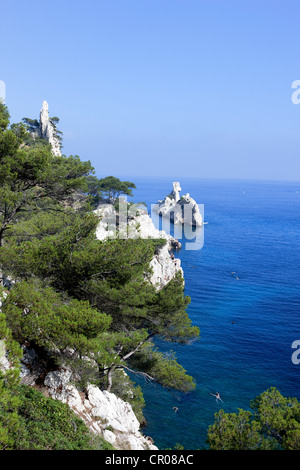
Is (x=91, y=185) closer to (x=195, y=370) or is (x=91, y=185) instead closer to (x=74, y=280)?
(x=195, y=370)

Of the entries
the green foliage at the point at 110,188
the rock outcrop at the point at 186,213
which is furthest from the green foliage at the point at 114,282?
the rock outcrop at the point at 186,213

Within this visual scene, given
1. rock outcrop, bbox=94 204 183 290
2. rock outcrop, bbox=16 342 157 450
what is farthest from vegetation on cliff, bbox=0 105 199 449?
rock outcrop, bbox=94 204 183 290

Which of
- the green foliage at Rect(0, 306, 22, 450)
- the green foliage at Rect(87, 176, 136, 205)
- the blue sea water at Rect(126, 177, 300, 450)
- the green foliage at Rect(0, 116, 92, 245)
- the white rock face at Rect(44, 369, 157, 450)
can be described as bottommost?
the blue sea water at Rect(126, 177, 300, 450)

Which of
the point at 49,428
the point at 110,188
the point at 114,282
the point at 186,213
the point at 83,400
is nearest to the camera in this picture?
the point at 49,428

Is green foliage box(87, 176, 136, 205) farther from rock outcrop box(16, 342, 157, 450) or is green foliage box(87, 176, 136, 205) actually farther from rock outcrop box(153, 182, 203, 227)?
rock outcrop box(16, 342, 157, 450)

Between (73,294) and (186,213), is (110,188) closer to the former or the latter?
(186,213)

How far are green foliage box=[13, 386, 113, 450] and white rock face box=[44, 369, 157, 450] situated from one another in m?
0.56

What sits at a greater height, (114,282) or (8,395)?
(114,282)

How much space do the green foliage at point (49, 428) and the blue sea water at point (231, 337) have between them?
10099 mm

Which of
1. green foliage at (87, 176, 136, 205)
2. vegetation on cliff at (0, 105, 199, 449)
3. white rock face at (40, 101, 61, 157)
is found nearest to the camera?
vegetation on cliff at (0, 105, 199, 449)

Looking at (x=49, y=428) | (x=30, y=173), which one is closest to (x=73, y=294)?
(x=30, y=173)

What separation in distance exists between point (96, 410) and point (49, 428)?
2950 mm

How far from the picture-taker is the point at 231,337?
1261 inches

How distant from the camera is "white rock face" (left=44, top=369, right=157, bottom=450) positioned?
10.6 m
